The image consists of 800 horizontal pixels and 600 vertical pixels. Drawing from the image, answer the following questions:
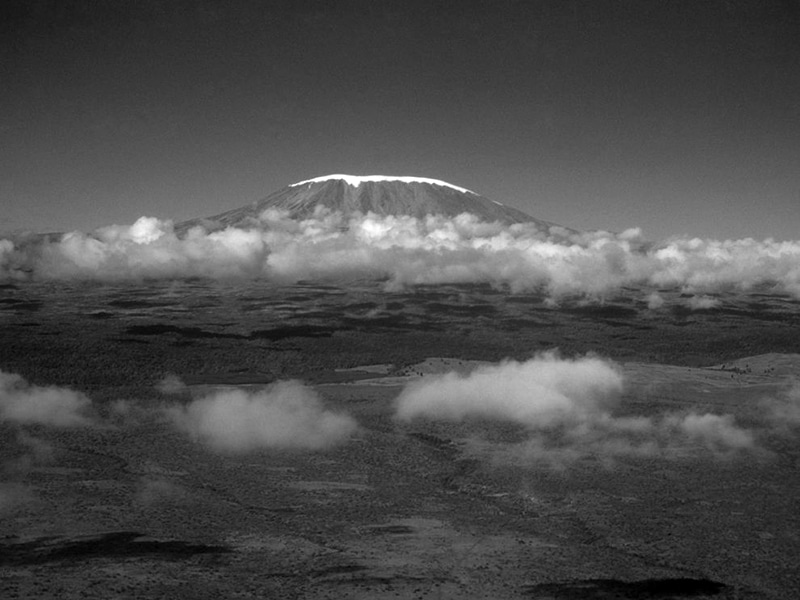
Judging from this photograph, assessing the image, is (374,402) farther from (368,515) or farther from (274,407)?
(368,515)

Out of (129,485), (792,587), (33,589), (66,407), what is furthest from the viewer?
(66,407)

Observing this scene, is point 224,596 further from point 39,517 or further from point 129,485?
point 129,485

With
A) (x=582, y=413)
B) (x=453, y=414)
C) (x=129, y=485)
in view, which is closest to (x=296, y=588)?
(x=129, y=485)

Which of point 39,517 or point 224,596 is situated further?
point 39,517

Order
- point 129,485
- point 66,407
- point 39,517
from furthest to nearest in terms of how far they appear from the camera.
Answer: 1. point 66,407
2. point 129,485
3. point 39,517

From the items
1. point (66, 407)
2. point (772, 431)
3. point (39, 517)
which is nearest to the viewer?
point (39, 517)

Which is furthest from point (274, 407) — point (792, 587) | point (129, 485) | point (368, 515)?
point (792, 587)

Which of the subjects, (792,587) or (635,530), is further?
(635,530)

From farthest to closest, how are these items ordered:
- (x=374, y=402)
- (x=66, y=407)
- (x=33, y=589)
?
(x=374, y=402), (x=66, y=407), (x=33, y=589)

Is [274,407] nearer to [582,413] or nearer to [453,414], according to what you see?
[453,414]
